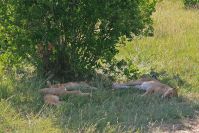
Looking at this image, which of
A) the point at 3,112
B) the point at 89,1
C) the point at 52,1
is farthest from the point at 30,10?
the point at 3,112

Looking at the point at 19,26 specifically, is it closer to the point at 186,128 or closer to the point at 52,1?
the point at 52,1

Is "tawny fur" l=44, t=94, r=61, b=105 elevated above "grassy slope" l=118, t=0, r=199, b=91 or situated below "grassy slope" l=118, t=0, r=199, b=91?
below

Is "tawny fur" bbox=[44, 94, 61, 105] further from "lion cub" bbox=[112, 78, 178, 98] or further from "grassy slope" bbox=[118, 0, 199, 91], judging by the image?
"grassy slope" bbox=[118, 0, 199, 91]

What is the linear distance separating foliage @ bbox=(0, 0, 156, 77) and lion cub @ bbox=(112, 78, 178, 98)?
19.9 inches

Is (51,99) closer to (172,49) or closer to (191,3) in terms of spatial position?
(172,49)

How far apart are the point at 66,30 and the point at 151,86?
4.62 feet

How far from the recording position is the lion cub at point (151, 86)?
21.8ft

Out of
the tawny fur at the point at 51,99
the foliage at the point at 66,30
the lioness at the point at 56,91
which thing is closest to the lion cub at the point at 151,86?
the foliage at the point at 66,30

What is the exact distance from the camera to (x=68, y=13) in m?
6.90

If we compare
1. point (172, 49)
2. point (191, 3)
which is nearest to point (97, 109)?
point (172, 49)

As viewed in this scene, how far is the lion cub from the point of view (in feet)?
21.8

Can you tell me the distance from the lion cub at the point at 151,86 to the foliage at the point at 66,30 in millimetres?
504

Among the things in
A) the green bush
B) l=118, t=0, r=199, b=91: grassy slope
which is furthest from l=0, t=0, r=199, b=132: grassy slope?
the green bush

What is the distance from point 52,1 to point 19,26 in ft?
2.01
